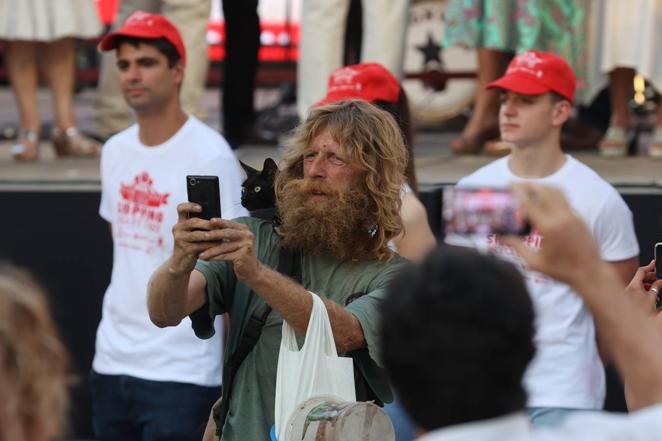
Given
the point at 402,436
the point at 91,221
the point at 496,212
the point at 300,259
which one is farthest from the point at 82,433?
the point at 496,212

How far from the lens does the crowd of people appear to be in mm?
2004

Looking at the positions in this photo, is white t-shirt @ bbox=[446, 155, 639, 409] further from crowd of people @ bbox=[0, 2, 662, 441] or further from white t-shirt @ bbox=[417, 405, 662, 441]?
white t-shirt @ bbox=[417, 405, 662, 441]

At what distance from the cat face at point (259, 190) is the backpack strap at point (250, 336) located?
0.59 ft

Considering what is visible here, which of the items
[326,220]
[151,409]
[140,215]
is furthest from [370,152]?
[151,409]

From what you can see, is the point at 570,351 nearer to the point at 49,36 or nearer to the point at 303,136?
the point at 303,136

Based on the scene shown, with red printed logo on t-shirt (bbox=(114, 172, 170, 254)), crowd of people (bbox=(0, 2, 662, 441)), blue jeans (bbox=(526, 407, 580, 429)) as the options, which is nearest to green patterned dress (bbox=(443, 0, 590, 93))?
crowd of people (bbox=(0, 2, 662, 441))

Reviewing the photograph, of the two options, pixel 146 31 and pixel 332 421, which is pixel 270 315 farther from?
pixel 146 31

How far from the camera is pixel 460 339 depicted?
77.2 inches

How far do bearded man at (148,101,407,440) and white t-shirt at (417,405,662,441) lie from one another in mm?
1388

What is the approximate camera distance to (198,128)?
5.13m

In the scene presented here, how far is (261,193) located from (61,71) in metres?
3.45

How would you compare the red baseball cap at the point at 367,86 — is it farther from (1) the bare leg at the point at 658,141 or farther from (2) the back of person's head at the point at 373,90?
(1) the bare leg at the point at 658,141

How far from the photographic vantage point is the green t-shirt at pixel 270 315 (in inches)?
140

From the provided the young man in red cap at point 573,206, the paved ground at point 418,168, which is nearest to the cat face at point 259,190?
the young man in red cap at point 573,206
